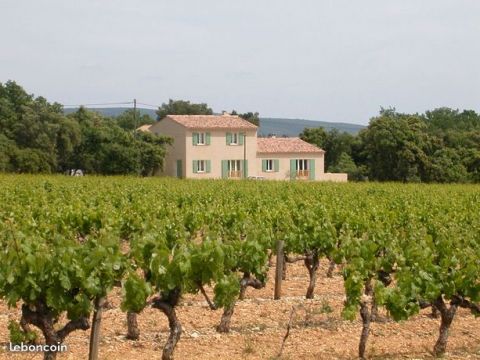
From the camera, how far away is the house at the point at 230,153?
181ft

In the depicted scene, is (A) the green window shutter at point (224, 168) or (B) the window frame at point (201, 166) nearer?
(B) the window frame at point (201, 166)

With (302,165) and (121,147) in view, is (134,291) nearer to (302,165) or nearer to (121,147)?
(121,147)

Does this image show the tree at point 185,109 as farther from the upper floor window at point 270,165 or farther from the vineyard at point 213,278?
the vineyard at point 213,278

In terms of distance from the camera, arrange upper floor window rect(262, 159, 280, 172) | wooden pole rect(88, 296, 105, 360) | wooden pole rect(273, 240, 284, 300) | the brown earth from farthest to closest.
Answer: upper floor window rect(262, 159, 280, 172), wooden pole rect(273, 240, 284, 300), the brown earth, wooden pole rect(88, 296, 105, 360)

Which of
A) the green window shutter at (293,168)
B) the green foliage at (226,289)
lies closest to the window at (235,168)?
the green window shutter at (293,168)

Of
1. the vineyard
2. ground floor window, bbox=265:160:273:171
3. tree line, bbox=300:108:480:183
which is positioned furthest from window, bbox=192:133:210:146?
the vineyard

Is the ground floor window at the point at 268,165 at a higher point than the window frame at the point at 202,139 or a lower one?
lower

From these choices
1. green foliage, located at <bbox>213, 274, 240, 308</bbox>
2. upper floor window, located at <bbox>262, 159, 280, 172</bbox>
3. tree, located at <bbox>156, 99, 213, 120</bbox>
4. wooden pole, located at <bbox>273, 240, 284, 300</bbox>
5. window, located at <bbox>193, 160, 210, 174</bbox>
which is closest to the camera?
green foliage, located at <bbox>213, 274, 240, 308</bbox>

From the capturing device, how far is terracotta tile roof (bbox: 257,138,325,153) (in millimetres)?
58031

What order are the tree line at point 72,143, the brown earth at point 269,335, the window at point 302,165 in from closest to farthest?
the brown earth at point 269,335 < the tree line at point 72,143 < the window at point 302,165

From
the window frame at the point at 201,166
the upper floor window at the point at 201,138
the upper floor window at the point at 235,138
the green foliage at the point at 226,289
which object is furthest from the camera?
the upper floor window at the point at 235,138

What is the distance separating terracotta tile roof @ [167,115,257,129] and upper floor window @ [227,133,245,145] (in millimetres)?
579

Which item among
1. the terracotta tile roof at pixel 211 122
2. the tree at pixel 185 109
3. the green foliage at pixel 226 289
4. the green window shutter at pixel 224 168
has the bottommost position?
the green foliage at pixel 226 289

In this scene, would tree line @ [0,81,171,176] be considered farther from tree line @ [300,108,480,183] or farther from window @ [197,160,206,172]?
tree line @ [300,108,480,183]
